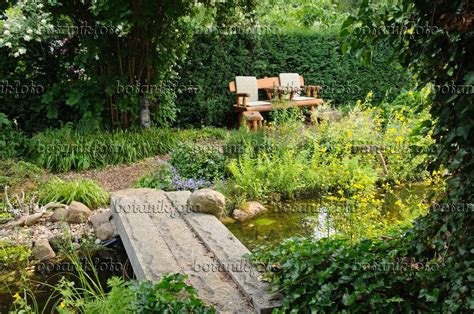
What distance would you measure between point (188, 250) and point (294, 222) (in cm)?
180

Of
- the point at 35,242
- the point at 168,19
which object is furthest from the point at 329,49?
the point at 35,242

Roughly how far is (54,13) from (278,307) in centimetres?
717

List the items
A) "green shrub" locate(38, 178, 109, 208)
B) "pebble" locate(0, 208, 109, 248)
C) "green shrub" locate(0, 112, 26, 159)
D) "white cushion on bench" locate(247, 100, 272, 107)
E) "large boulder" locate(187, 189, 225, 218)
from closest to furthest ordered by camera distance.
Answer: "large boulder" locate(187, 189, 225, 218) → "pebble" locate(0, 208, 109, 248) → "green shrub" locate(38, 178, 109, 208) → "green shrub" locate(0, 112, 26, 159) → "white cushion on bench" locate(247, 100, 272, 107)

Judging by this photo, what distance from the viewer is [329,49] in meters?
12.2

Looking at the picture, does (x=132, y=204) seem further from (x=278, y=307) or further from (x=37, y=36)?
(x=37, y=36)

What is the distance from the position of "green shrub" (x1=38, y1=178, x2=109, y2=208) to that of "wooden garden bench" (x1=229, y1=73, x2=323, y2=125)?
176 inches

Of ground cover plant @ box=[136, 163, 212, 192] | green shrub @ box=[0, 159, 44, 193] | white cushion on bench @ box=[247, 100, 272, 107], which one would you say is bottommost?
ground cover plant @ box=[136, 163, 212, 192]

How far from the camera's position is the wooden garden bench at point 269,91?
10.5m

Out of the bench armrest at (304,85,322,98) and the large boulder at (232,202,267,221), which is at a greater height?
the bench armrest at (304,85,322,98)

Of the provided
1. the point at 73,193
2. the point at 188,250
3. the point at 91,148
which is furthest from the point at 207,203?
the point at 91,148

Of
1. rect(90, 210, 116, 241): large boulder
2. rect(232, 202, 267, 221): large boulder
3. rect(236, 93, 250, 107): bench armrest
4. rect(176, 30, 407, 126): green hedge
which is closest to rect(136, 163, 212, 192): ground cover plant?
rect(232, 202, 267, 221): large boulder

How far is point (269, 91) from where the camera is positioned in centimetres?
1118

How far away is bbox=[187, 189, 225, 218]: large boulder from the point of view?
17.6 feet

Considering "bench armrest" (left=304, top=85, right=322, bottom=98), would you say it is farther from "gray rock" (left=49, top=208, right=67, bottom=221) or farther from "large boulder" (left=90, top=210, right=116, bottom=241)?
"gray rock" (left=49, top=208, right=67, bottom=221)
